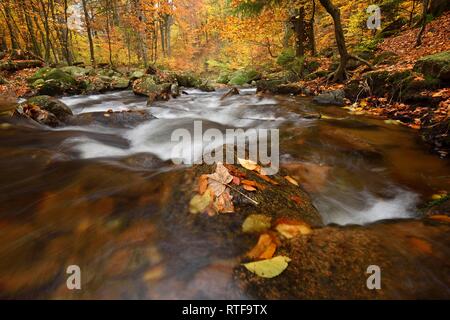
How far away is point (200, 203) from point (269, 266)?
2.71 ft

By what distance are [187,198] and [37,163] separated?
2549 mm

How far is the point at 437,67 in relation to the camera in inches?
212

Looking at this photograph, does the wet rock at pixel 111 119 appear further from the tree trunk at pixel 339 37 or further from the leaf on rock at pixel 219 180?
the tree trunk at pixel 339 37

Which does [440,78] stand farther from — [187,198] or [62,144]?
[62,144]

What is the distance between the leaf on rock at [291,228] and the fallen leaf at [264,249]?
119 millimetres

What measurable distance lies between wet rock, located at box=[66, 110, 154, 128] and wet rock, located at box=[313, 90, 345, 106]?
16.7 ft

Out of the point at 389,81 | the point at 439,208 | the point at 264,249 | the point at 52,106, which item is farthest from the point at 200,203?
the point at 389,81

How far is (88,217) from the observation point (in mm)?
2355

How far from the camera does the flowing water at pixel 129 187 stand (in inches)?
68.9

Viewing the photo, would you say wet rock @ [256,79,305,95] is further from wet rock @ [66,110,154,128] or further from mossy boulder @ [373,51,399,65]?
wet rock @ [66,110,154,128]

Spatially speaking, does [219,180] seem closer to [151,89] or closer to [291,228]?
[291,228]

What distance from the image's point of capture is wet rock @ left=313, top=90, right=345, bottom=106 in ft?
25.1

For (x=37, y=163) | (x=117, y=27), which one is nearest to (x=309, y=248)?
(x=37, y=163)

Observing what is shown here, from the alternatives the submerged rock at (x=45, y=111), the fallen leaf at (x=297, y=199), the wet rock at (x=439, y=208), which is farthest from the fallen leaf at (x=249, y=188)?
the submerged rock at (x=45, y=111)
